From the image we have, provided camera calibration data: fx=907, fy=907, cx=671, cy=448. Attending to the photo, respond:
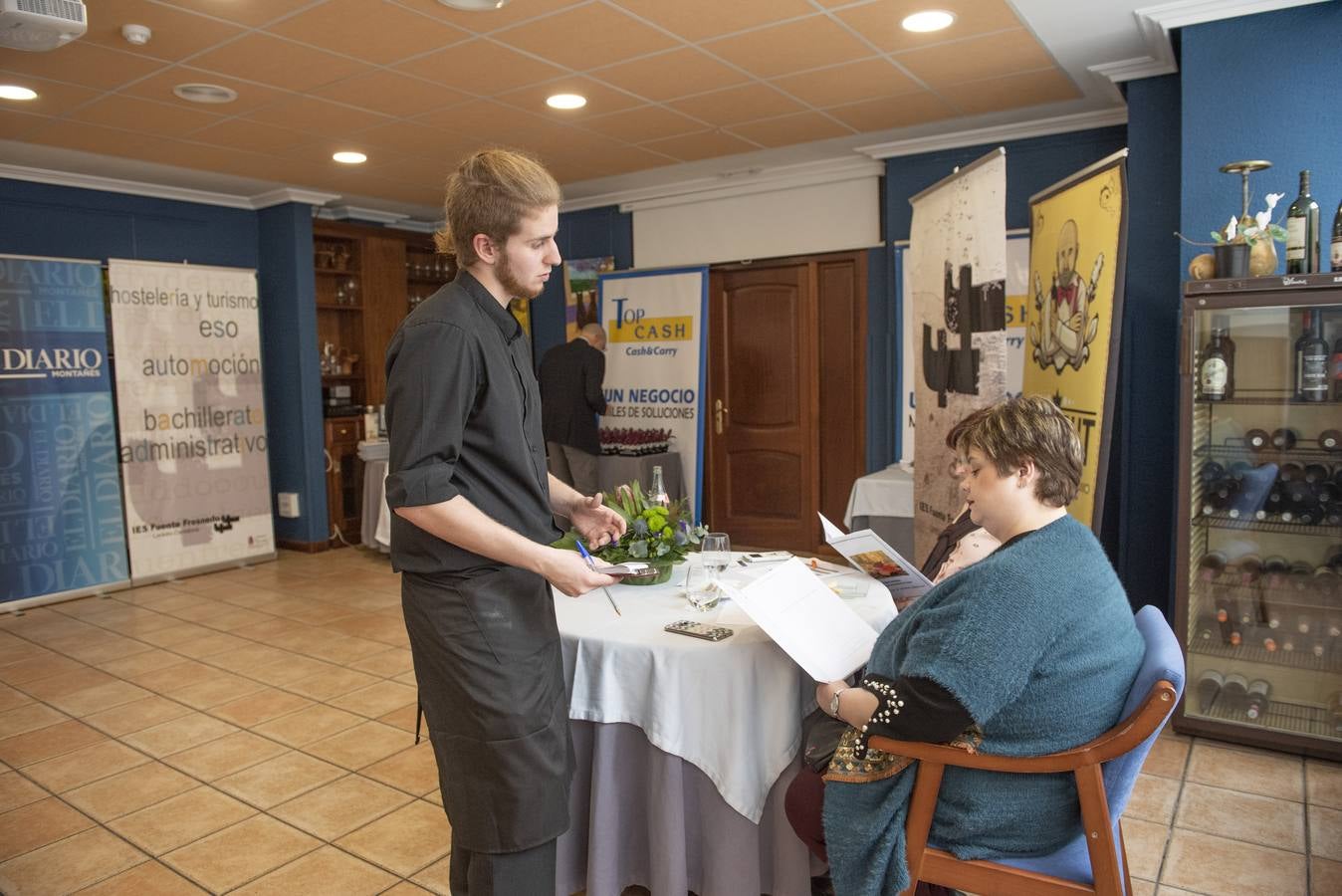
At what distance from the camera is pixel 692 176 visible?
21.2 feet

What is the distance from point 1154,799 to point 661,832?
181 cm

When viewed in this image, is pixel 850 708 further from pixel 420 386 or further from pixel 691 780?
pixel 420 386

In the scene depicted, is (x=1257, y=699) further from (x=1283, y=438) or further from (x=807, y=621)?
(x=807, y=621)

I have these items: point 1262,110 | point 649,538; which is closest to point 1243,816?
point 649,538

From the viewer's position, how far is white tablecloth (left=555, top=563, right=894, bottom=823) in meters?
2.03

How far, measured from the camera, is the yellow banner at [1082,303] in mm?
2994

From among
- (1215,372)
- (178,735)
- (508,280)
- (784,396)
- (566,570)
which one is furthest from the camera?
(784,396)

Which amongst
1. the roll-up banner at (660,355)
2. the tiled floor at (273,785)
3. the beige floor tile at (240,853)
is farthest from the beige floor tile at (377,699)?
the roll-up banner at (660,355)

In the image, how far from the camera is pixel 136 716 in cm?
386

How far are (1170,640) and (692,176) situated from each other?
17.7ft

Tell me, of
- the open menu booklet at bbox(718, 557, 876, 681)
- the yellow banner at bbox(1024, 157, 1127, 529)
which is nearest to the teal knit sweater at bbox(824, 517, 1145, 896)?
the open menu booklet at bbox(718, 557, 876, 681)

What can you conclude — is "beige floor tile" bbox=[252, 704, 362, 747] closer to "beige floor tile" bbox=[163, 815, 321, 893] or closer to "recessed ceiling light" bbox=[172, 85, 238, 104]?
"beige floor tile" bbox=[163, 815, 321, 893]

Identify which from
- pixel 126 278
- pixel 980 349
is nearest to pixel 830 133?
Result: pixel 980 349

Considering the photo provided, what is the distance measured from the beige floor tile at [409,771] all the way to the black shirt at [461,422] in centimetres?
179
